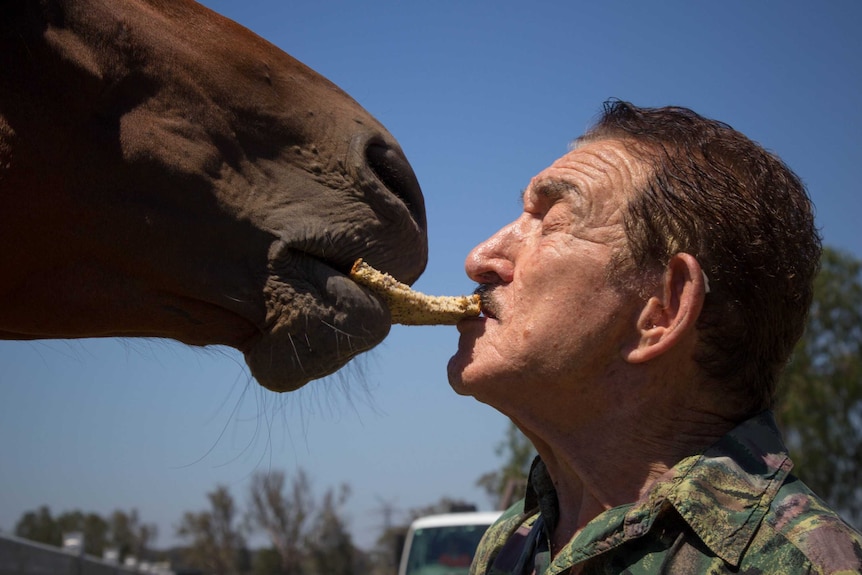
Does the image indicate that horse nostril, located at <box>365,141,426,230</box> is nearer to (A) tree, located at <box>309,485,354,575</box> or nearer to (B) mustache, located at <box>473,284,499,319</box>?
(B) mustache, located at <box>473,284,499,319</box>

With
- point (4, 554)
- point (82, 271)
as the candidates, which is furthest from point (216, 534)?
point (82, 271)

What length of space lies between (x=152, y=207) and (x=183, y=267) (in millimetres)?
197

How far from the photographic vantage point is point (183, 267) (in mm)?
2492

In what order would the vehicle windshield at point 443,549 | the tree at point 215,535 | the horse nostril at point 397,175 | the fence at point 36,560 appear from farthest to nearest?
the tree at point 215,535 < the fence at point 36,560 < the vehicle windshield at point 443,549 < the horse nostril at point 397,175

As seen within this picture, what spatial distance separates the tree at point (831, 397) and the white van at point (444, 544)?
743 inches

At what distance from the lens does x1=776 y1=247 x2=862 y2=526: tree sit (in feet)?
81.3

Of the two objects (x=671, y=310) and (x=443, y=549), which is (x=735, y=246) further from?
(x=443, y=549)

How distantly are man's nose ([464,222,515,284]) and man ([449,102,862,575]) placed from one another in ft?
0.15

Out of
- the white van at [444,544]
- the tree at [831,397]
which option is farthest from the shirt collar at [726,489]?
the tree at [831,397]

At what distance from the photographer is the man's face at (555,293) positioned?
6.33 ft

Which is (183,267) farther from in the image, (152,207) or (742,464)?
(742,464)

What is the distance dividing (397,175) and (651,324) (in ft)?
3.58

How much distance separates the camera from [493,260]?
217cm

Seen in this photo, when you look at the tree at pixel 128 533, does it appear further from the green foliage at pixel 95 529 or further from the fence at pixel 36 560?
the fence at pixel 36 560
